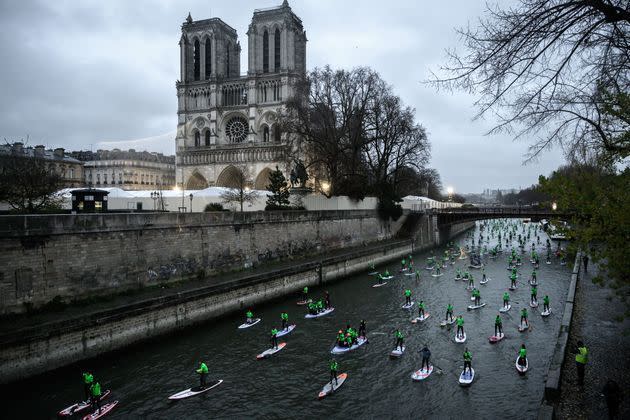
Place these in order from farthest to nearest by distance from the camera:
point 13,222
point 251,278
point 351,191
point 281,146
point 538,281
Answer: point 281,146 < point 351,191 < point 538,281 < point 251,278 < point 13,222

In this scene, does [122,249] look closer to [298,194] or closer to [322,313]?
[322,313]

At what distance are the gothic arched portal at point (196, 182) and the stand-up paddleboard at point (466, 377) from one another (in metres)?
56.1

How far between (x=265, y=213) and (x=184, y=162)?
4234 centimetres

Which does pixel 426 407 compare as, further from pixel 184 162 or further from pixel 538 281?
pixel 184 162

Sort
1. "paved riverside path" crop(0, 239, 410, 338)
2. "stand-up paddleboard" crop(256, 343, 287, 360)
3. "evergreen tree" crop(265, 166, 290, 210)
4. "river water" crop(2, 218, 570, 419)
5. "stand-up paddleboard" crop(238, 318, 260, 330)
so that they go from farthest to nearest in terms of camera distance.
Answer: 1. "evergreen tree" crop(265, 166, 290, 210)
2. "stand-up paddleboard" crop(238, 318, 260, 330)
3. "stand-up paddleboard" crop(256, 343, 287, 360)
4. "paved riverside path" crop(0, 239, 410, 338)
5. "river water" crop(2, 218, 570, 419)

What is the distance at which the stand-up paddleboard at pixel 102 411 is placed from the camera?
11617mm

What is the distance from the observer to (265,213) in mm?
27734

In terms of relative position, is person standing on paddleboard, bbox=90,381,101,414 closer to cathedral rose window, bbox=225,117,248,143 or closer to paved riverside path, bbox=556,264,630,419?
paved riverside path, bbox=556,264,630,419

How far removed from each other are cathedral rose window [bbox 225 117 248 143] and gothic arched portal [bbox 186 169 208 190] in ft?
23.9

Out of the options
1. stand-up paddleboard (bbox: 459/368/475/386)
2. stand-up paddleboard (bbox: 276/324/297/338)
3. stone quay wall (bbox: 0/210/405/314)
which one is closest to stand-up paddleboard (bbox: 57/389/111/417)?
stone quay wall (bbox: 0/210/405/314)

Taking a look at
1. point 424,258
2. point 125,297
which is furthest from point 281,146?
point 125,297

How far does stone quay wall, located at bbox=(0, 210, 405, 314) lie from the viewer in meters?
15.3

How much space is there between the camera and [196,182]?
66312 mm

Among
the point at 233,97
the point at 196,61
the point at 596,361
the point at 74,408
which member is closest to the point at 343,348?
the point at 596,361
